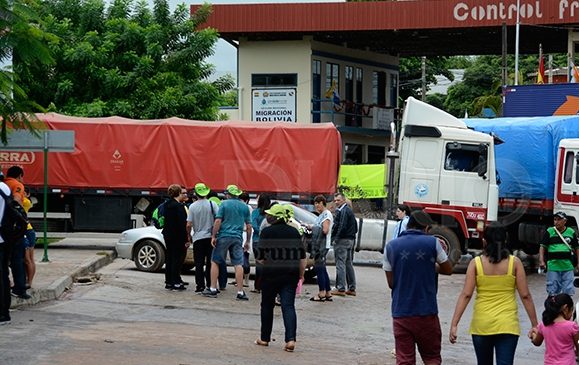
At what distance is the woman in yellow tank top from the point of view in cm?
905

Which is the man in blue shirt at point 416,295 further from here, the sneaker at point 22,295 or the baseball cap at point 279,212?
the sneaker at point 22,295

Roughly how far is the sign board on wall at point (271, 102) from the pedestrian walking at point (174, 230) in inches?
901

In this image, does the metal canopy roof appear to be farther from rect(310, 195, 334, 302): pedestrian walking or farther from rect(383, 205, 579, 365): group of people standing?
rect(383, 205, 579, 365): group of people standing

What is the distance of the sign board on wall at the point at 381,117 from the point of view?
4401 cm

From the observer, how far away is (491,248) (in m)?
9.19

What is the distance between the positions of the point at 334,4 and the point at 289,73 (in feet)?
10.7

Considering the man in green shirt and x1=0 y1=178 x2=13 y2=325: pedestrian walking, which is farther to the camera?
the man in green shirt

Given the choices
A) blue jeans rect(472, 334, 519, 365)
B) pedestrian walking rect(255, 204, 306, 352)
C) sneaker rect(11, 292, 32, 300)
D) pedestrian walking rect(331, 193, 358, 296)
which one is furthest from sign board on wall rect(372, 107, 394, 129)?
blue jeans rect(472, 334, 519, 365)

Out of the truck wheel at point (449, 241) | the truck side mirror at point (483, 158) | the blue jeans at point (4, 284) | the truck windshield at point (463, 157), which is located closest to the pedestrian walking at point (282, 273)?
the blue jeans at point (4, 284)

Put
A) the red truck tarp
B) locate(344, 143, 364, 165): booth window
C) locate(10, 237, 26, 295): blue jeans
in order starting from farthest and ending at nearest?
locate(344, 143, 364, 165): booth window, the red truck tarp, locate(10, 237, 26, 295): blue jeans

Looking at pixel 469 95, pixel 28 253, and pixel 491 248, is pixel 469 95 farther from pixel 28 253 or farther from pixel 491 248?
pixel 491 248

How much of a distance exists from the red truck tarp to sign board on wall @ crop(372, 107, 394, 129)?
18281 mm

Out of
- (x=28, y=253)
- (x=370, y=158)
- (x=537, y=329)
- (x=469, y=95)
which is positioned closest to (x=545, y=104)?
(x=370, y=158)

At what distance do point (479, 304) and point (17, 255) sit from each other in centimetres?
761
